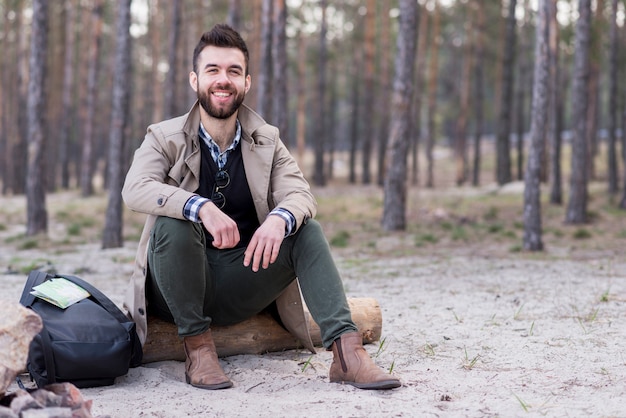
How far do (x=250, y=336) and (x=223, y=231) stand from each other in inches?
43.9

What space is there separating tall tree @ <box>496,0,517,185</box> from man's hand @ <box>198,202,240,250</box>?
57.5ft

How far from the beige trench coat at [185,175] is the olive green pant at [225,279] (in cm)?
11

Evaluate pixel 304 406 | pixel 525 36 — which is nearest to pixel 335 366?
pixel 304 406

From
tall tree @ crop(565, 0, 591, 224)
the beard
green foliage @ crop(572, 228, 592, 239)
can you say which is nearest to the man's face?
the beard

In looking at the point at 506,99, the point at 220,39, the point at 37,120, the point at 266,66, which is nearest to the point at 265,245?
the point at 220,39

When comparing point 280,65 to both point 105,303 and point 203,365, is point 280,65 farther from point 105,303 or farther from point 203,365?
point 203,365

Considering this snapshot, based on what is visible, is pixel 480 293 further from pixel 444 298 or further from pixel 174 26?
pixel 174 26

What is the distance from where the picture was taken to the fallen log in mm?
4184

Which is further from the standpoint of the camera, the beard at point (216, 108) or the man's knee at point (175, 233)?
the beard at point (216, 108)

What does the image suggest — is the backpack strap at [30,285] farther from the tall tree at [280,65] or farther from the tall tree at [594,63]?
the tall tree at [594,63]

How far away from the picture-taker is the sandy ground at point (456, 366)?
3344 mm

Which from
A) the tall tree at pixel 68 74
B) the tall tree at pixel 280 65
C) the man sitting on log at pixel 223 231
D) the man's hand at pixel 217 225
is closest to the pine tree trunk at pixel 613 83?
the tall tree at pixel 280 65

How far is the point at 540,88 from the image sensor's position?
363 inches

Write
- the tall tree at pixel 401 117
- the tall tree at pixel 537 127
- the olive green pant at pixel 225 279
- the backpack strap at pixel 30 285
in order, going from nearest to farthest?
the olive green pant at pixel 225 279, the backpack strap at pixel 30 285, the tall tree at pixel 537 127, the tall tree at pixel 401 117
